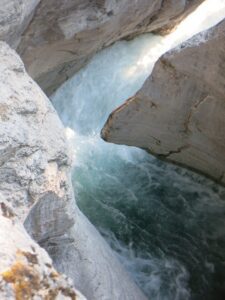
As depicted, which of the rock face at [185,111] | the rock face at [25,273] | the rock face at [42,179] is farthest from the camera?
the rock face at [185,111]

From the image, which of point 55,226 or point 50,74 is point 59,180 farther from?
point 50,74

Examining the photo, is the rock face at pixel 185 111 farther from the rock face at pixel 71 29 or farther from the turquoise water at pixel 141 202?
the rock face at pixel 71 29

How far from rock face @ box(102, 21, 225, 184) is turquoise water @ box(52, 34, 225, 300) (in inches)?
24.8

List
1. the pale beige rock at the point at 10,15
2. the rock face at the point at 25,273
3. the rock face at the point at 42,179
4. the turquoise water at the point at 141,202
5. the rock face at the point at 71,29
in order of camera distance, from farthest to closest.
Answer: the turquoise water at the point at 141,202, the rock face at the point at 71,29, the pale beige rock at the point at 10,15, the rock face at the point at 42,179, the rock face at the point at 25,273

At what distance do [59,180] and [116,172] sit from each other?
265cm

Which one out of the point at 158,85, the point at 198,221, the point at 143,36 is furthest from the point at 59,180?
the point at 143,36

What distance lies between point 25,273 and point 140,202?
3688 mm

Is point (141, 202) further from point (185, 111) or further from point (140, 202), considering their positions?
point (185, 111)

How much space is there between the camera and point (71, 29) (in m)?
4.43

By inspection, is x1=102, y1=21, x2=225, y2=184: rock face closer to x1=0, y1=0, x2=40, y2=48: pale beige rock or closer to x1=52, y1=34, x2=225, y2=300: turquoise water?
x1=52, y1=34, x2=225, y2=300: turquoise water

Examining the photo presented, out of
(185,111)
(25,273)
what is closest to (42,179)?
(25,273)

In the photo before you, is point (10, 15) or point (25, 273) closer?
point (25, 273)

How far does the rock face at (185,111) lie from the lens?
11.7 feet

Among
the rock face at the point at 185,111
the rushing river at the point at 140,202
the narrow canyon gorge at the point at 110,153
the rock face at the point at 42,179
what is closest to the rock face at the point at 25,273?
the narrow canyon gorge at the point at 110,153
